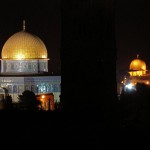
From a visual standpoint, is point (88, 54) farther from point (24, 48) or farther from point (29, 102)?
point (24, 48)

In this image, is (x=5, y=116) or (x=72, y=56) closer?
(x=5, y=116)

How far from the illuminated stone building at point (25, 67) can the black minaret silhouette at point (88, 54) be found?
3646cm

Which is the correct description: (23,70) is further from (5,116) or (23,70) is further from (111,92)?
(5,116)

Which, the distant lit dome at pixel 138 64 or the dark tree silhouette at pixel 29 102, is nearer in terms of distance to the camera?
the dark tree silhouette at pixel 29 102

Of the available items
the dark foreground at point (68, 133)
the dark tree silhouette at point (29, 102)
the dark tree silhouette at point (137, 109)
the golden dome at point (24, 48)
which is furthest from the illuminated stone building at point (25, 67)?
the dark foreground at point (68, 133)

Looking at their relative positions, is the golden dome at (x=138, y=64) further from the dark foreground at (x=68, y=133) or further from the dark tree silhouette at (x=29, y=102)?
the dark foreground at (x=68, y=133)

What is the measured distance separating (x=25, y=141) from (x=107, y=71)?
415 inches

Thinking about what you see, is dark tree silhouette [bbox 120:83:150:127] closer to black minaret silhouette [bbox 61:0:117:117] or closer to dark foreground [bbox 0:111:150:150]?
dark foreground [bbox 0:111:150:150]

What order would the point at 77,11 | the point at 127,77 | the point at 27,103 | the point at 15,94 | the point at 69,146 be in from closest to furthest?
the point at 69,146
the point at 77,11
the point at 27,103
the point at 15,94
the point at 127,77

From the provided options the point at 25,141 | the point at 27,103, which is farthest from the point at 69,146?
the point at 27,103

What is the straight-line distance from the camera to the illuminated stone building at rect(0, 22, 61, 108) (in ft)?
225

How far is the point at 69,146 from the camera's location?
21.0m

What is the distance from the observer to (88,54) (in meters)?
31.4

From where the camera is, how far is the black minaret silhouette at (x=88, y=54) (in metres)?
30.5
